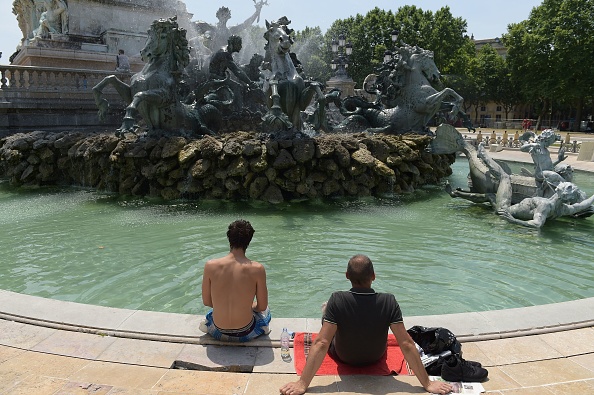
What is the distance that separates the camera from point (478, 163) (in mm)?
11094

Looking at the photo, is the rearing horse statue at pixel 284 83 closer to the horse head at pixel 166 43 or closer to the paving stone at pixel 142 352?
the horse head at pixel 166 43

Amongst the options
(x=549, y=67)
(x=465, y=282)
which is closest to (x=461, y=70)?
(x=549, y=67)

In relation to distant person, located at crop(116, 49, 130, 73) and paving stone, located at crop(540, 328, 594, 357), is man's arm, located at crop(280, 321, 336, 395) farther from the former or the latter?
distant person, located at crop(116, 49, 130, 73)

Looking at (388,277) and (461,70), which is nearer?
(388,277)

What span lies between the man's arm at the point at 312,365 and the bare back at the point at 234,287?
0.78 m

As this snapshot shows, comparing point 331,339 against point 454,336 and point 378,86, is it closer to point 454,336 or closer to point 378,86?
point 454,336

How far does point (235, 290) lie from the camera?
3982 mm

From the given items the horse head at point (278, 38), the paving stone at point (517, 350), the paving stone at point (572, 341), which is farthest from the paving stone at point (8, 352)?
the horse head at point (278, 38)

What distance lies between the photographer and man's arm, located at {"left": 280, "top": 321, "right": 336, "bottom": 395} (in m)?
3.37

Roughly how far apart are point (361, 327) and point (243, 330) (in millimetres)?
1034

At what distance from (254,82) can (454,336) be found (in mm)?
14564

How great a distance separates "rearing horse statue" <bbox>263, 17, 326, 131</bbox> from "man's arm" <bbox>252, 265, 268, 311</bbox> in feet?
26.0

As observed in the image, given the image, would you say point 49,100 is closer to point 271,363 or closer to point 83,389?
point 83,389

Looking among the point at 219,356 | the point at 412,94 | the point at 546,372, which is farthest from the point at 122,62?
the point at 546,372
